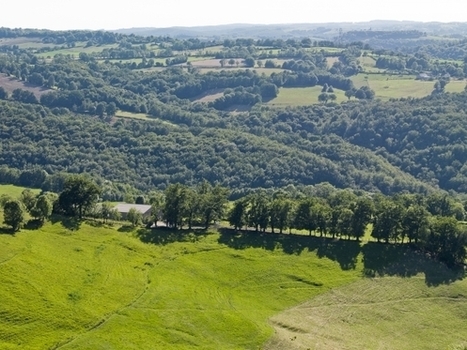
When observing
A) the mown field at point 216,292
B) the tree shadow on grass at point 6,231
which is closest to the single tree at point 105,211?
the mown field at point 216,292

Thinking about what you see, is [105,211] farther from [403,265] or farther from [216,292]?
[403,265]

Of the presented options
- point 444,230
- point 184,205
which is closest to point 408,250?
point 444,230

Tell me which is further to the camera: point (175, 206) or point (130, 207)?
point (130, 207)

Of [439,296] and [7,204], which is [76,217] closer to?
[7,204]

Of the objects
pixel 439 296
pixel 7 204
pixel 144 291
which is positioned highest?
pixel 7 204

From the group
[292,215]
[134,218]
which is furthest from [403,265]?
[134,218]

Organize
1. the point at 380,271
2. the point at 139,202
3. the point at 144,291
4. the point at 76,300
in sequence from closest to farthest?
the point at 76,300
the point at 144,291
the point at 380,271
the point at 139,202

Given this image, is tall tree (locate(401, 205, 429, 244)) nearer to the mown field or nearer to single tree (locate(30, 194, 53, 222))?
the mown field
